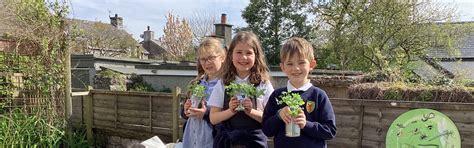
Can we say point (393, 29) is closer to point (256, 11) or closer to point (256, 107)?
point (256, 11)

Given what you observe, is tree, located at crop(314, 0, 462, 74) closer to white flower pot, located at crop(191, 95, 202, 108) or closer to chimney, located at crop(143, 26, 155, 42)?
white flower pot, located at crop(191, 95, 202, 108)

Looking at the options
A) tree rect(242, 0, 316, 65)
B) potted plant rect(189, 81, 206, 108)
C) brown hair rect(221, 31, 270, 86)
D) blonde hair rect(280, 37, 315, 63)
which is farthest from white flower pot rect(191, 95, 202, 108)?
tree rect(242, 0, 316, 65)

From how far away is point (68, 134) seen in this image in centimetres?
651

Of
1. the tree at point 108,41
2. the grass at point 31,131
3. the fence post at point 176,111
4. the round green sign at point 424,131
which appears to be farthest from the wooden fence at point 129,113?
the tree at point 108,41

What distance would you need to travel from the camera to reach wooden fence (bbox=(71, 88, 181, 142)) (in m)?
6.40

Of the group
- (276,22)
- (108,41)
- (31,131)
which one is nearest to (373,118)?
(31,131)

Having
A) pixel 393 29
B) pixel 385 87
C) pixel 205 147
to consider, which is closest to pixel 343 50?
pixel 393 29

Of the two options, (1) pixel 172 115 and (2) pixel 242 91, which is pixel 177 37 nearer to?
(1) pixel 172 115

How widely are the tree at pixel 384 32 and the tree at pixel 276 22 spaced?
2840 mm

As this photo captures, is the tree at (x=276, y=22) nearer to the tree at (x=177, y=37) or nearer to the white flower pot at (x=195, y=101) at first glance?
the tree at (x=177, y=37)

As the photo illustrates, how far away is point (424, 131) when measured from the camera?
7.96ft

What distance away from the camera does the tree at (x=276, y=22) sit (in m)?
19.8

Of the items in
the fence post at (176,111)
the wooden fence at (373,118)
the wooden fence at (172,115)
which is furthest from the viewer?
the fence post at (176,111)

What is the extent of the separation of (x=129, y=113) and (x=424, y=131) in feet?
18.1
